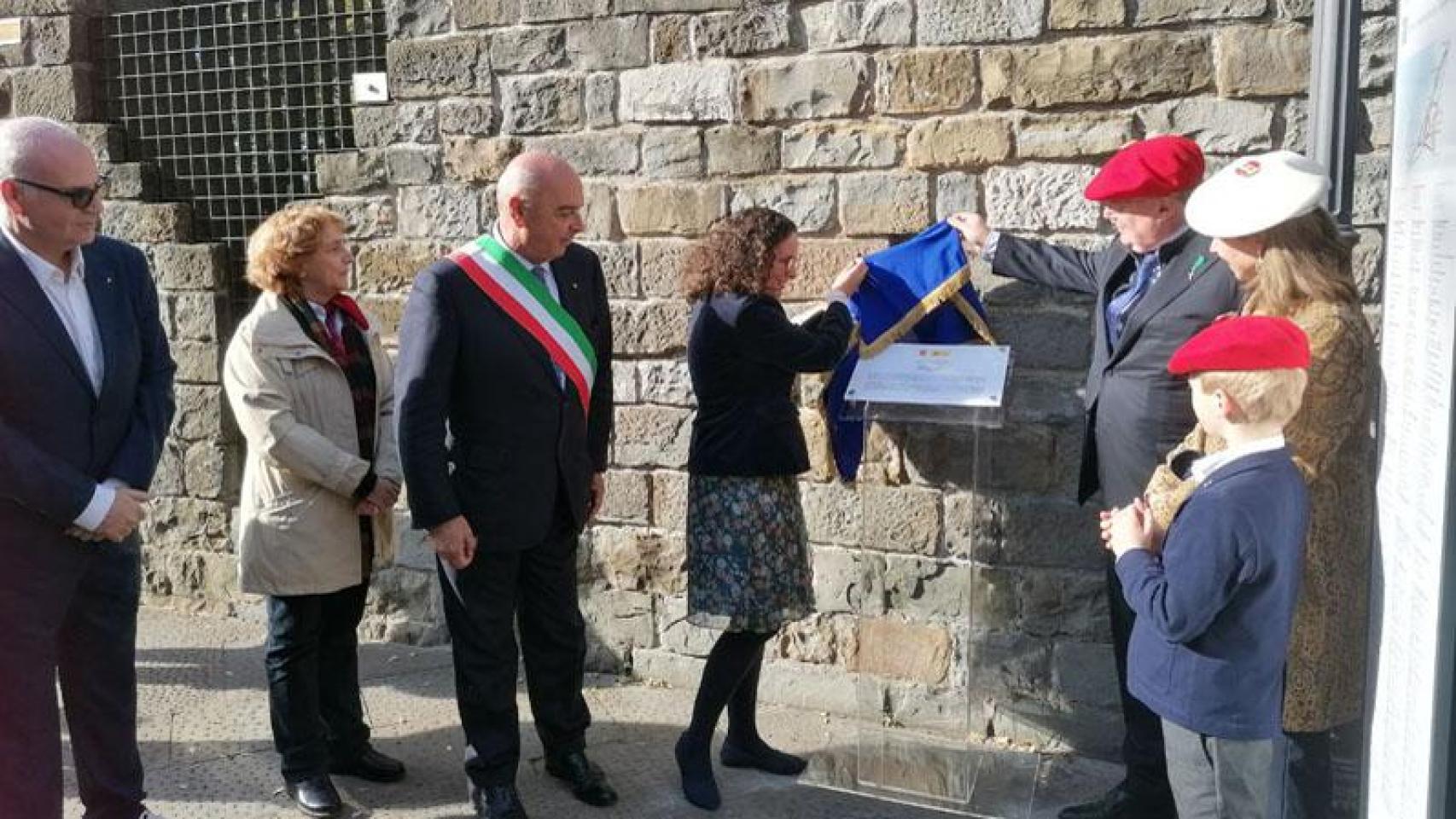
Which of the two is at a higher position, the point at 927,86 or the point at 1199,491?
the point at 927,86

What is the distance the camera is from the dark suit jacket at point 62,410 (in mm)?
3557

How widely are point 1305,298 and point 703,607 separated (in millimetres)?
2046

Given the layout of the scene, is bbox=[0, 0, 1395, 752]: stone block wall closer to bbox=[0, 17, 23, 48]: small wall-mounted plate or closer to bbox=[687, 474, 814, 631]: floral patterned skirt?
bbox=[687, 474, 814, 631]: floral patterned skirt

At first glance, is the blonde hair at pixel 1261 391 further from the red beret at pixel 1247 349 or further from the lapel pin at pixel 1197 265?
the lapel pin at pixel 1197 265

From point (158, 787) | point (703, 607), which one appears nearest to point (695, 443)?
point (703, 607)

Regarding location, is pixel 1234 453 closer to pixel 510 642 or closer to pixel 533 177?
pixel 533 177

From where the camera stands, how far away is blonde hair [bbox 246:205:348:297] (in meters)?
4.36

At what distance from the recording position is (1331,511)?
133 inches

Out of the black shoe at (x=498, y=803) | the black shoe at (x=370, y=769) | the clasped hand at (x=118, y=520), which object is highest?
the clasped hand at (x=118, y=520)

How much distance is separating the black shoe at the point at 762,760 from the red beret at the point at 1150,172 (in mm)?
2172

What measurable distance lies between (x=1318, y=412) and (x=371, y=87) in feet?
14.3

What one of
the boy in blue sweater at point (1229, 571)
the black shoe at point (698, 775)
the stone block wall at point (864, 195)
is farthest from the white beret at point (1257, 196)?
the black shoe at point (698, 775)

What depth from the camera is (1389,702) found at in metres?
2.26

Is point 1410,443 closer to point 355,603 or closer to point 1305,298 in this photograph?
point 1305,298
